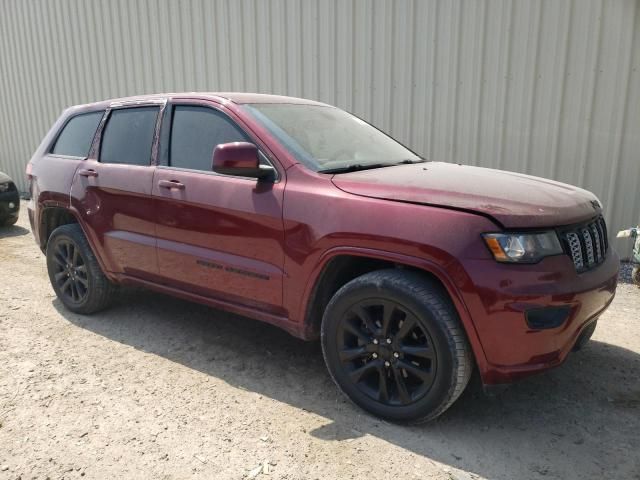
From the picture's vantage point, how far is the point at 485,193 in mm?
2686

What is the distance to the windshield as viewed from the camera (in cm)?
322

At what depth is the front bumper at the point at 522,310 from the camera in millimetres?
2418

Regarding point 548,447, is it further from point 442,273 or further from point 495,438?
point 442,273

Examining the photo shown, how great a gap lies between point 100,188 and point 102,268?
2.10ft

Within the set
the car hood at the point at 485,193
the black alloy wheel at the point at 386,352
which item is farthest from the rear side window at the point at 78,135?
Answer: the black alloy wheel at the point at 386,352

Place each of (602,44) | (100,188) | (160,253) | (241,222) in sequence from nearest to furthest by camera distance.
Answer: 1. (241,222)
2. (160,253)
3. (100,188)
4. (602,44)

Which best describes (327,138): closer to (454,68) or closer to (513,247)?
(513,247)

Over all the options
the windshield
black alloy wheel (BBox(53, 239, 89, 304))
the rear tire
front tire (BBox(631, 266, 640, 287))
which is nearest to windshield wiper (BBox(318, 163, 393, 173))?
the windshield

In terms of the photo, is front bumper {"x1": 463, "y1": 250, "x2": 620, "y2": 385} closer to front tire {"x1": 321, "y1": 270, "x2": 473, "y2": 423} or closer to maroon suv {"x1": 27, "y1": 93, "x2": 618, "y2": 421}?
maroon suv {"x1": 27, "y1": 93, "x2": 618, "y2": 421}

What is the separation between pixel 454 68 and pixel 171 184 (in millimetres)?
4016

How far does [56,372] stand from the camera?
3463 millimetres

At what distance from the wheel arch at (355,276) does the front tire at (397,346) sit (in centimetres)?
6

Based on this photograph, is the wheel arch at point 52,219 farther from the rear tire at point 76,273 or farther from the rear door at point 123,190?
the rear door at point 123,190

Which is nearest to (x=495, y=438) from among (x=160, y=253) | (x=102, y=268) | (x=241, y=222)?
(x=241, y=222)
